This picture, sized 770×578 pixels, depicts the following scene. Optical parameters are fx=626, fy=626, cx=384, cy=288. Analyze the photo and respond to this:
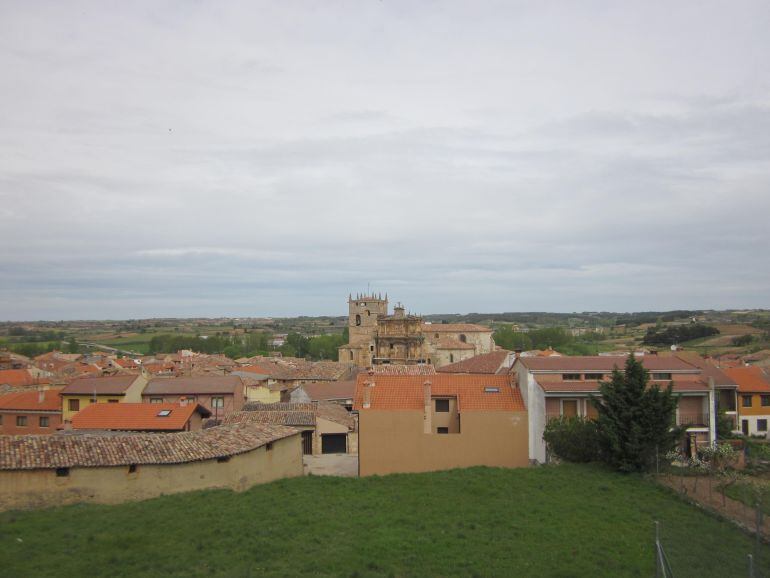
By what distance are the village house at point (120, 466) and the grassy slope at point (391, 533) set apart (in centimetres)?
91

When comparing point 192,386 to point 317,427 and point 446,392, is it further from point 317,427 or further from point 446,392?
point 446,392

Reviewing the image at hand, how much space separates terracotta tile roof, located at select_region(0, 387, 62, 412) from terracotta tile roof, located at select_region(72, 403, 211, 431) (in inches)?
443

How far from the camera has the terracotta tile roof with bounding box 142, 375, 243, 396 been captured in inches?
1666

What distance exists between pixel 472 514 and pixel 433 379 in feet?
39.6

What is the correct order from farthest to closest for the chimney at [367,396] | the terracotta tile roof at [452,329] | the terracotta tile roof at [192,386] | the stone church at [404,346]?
the terracotta tile roof at [452,329] → the stone church at [404,346] → the terracotta tile roof at [192,386] → the chimney at [367,396]

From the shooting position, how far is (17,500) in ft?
65.9

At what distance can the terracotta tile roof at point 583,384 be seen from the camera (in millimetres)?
27500

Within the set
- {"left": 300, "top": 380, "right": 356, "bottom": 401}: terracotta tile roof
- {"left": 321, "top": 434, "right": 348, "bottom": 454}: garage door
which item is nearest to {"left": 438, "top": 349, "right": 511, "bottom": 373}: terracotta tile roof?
{"left": 300, "top": 380, "right": 356, "bottom": 401}: terracotta tile roof

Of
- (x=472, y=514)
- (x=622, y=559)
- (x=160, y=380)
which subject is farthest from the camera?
(x=160, y=380)

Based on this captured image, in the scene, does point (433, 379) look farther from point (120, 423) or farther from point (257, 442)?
point (120, 423)

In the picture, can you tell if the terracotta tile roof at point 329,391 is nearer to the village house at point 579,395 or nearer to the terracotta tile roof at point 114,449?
the village house at point 579,395

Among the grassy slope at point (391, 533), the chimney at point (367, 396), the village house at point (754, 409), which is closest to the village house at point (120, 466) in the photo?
the grassy slope at point (391, 533)

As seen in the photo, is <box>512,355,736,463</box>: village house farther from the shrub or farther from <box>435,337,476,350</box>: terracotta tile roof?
<box>435,337,476,350</box>: terracotta tile roof

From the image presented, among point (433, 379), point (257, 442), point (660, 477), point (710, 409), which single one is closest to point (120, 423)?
point (257, 442)
